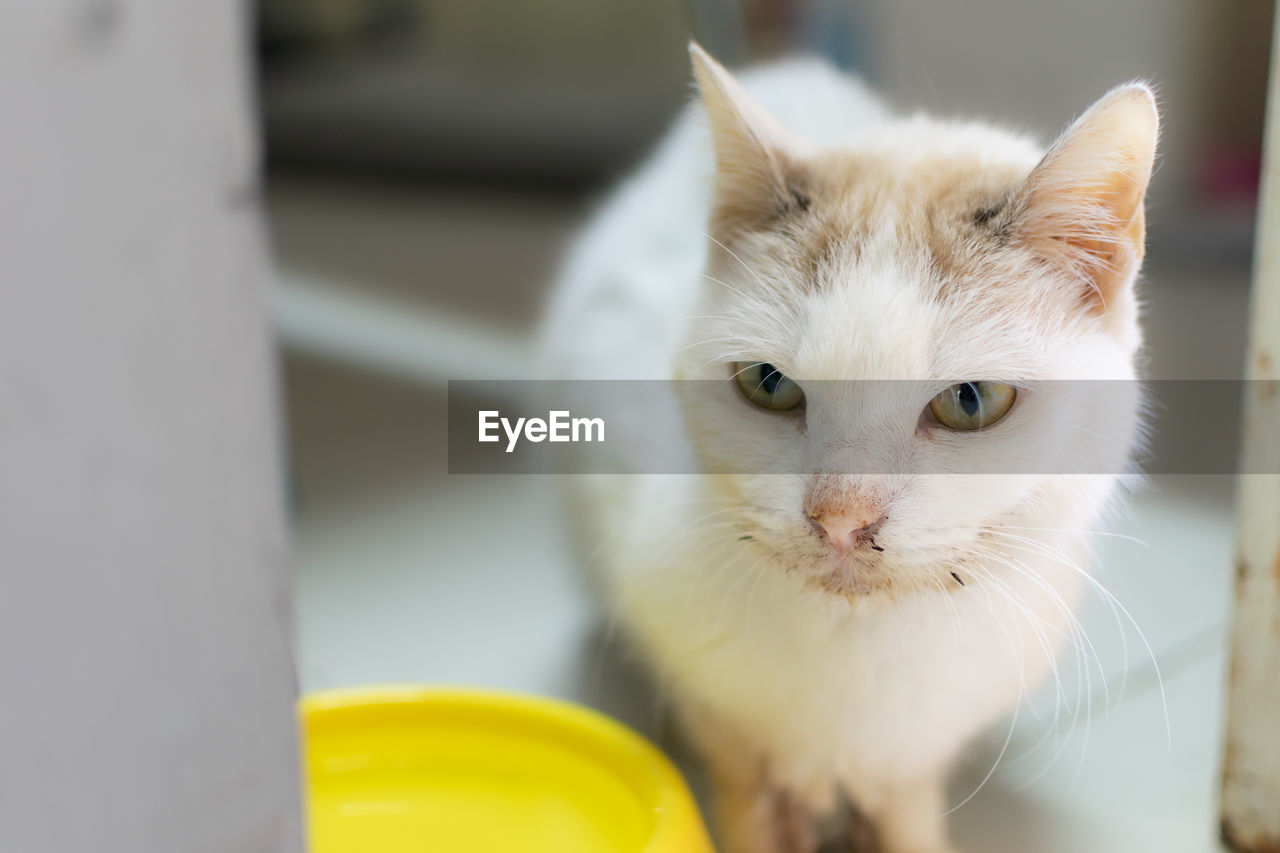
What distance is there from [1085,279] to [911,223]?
0.12 m

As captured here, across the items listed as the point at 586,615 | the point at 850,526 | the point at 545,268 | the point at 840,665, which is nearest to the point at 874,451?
the point at 850,526

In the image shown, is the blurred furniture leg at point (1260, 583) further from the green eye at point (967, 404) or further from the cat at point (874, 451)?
the green eye at point (967, 404)

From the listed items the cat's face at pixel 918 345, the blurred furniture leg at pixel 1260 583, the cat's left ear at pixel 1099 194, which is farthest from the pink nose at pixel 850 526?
the blurred furniture leg at pixel 1260 583

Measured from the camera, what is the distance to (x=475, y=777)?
1008 mm

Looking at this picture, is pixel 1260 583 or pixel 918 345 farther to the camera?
pixel 1260 583

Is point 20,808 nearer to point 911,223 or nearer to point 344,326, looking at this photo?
point 911,223

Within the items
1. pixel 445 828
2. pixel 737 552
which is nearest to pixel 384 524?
pixel 445 828

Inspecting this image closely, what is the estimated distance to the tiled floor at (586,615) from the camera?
104 cm

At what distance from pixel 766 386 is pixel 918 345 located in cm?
12

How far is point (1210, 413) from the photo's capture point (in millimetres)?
1950

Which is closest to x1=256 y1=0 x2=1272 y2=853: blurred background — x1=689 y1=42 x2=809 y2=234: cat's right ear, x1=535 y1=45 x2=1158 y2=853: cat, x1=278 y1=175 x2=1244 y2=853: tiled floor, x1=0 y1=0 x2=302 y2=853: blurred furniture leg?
x1=278 y1=175 x2=1244 y2=853: tiled floor

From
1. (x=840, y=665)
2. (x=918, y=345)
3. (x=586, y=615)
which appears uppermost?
(x=918, y=345)

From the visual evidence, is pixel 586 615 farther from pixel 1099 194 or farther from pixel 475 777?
pixel 1099 194

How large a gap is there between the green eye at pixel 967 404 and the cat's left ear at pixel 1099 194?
11cm
